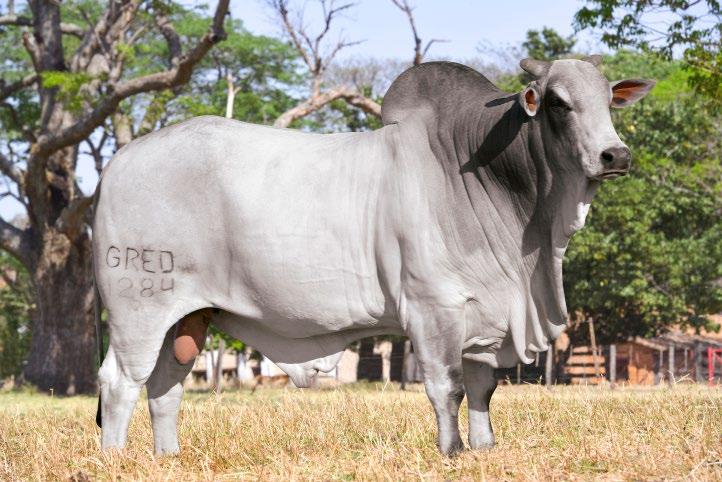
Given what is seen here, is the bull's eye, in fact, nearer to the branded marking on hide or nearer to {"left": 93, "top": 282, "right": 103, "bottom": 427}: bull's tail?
the branded marking on hide

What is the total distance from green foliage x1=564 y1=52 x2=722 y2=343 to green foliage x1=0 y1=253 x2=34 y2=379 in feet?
53.3

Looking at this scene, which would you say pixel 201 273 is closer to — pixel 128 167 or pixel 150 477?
pixel 128 167

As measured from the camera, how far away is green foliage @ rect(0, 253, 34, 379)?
103 ft

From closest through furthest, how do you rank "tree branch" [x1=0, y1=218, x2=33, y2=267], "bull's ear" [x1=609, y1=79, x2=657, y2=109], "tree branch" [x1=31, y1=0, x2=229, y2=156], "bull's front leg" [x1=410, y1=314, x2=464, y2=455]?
"bull's front leg" [x1=410, y1=314, x2=464, y2=455]
"bull's ear" [x1=609, y1=79, x2=657, y2=109]
"tree branch" [x1=31, y1=0, x2=229, y2=156]
"tree branch" [x1=0, y1=218, x2=33, y2=267]

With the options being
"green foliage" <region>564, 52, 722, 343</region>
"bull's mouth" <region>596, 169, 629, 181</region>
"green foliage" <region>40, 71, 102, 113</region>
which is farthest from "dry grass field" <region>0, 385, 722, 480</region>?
"green foliage" <region>564, 52, 722, 343</region>

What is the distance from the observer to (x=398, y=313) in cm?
510

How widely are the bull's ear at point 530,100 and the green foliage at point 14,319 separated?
90.1ft

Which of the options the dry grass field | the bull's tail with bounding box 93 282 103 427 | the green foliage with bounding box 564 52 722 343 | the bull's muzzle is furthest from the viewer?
the green foliage with bounding box 564 52 722 343

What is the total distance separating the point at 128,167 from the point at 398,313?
181cm

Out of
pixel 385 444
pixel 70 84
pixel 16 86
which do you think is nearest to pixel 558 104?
pixel 385 444

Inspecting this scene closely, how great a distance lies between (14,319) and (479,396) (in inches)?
1197

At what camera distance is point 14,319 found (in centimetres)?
3344

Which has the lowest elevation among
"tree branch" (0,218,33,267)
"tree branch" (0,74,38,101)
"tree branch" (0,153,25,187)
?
"tree branch" (0,218,33,267)

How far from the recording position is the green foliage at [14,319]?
31.4 meters
